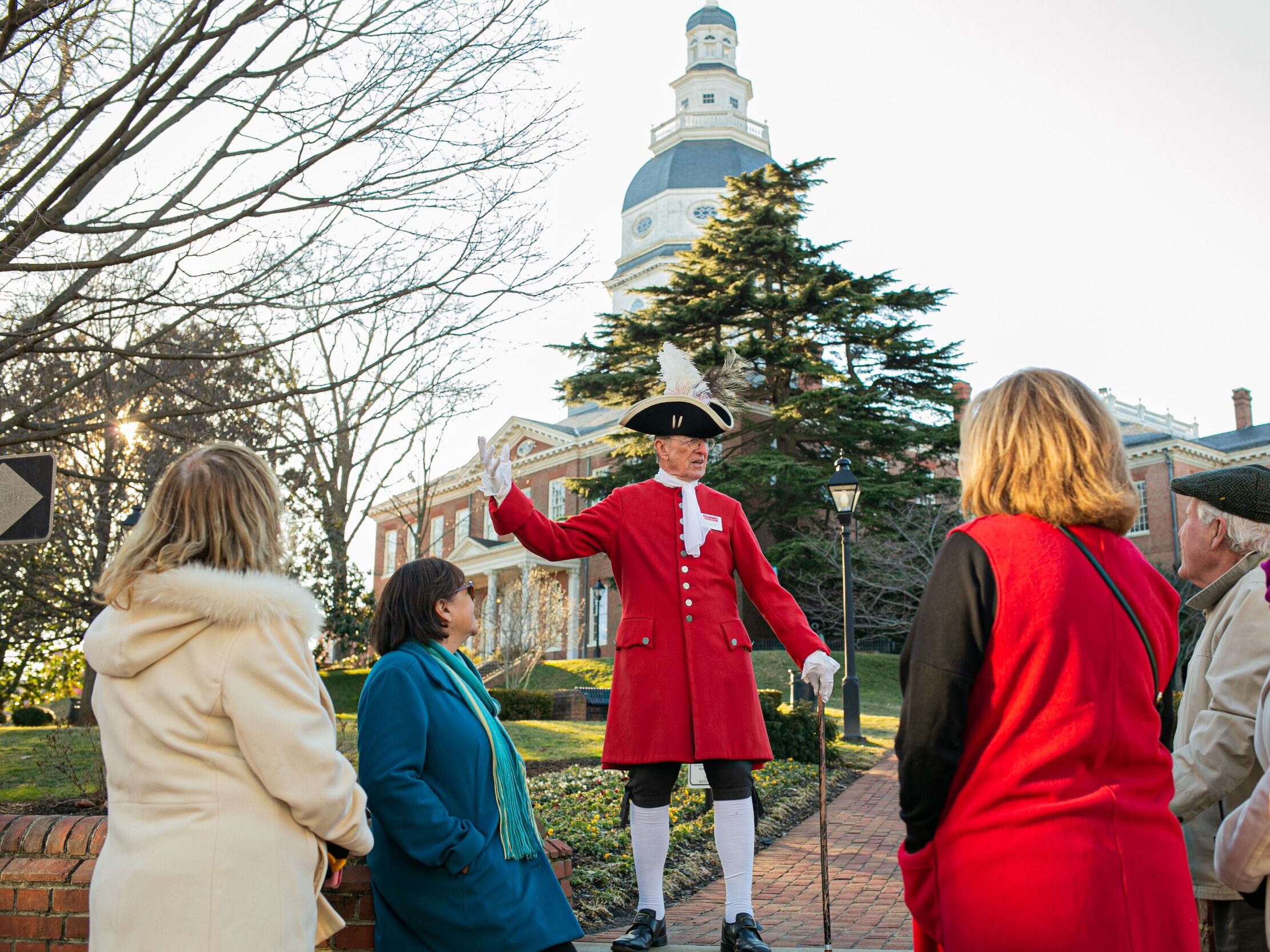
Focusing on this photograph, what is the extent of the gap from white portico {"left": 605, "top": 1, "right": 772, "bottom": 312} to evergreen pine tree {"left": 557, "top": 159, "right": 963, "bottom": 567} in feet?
64.1

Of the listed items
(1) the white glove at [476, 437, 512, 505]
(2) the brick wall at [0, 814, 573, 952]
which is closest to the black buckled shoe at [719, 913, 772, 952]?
(2) the brick wall at [0, 814, 573, 952]

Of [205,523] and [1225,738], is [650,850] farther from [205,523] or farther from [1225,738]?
[205,523]

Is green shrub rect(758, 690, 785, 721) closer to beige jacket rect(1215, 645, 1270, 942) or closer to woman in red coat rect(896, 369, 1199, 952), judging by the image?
beige jacket rect(1215, 645, 1270, 942)

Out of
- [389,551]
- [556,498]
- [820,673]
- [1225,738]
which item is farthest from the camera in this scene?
[389,551]

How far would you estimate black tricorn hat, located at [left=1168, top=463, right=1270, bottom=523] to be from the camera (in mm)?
3352

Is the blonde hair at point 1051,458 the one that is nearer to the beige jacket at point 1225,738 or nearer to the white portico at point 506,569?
the beige jacket at point 1225,738

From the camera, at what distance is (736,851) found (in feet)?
14.1

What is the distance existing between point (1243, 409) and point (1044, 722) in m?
51.3

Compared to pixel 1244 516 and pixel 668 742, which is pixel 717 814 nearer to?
pixel 668 742

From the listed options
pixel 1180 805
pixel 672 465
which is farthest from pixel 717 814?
pixel 1180 805

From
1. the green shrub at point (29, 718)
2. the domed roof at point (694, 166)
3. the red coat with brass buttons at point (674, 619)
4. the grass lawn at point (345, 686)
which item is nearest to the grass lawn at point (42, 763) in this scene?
the red coat with brass buttons at point (674, 619)

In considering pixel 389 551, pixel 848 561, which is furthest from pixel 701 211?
pixel 848 561

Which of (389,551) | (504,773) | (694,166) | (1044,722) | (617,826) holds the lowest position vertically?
(617,826)

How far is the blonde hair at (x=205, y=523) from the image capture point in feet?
8.63
